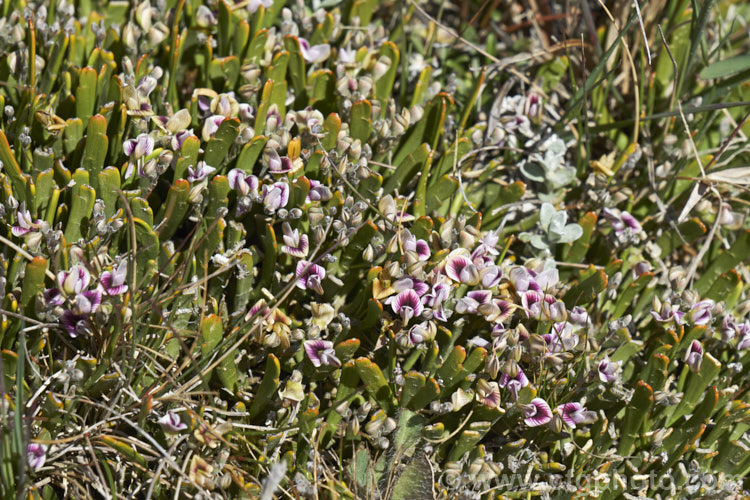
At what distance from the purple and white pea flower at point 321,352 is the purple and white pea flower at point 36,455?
744 millimetres

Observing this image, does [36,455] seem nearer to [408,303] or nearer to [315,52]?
[408,303]

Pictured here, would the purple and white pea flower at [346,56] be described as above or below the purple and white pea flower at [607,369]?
above

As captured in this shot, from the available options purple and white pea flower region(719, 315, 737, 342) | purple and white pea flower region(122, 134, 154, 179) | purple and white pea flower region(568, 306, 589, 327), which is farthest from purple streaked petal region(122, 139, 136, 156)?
purple and white pea flower region(719, 315, 737, 342)

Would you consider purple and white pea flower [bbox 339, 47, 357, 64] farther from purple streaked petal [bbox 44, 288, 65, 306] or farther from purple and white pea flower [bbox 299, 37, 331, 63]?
purple streaked petal [bbox 44, 288, 65, 306]

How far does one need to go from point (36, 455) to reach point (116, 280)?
499mm

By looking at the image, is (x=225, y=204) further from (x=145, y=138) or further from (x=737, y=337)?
(x=737, y=337)

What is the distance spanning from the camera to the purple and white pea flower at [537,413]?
209 cm

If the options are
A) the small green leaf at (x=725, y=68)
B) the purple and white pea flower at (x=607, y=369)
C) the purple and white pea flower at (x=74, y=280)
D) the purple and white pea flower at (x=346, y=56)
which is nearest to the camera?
the purple and white pea flower at (x=74, y=280)

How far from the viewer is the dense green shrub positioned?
203 centimetres

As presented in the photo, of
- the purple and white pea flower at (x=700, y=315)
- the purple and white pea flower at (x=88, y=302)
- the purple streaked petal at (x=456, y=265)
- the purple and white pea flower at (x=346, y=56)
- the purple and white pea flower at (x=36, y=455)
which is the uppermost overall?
the purple and white pea flower at (x=346, y=56)

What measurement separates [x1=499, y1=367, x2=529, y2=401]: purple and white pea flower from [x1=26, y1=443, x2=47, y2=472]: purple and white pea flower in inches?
50.1

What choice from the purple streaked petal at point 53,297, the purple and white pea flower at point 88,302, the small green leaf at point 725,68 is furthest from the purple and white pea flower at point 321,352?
the small green leaf at point 725,68

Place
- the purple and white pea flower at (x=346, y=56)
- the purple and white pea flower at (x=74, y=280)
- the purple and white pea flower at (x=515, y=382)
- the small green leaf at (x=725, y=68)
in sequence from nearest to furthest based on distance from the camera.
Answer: the purple and white pea flower at (x=74, y=280) < the purple and white pea flower at (x=515, y=382) < the small green leaf at (x=725, y=68) < the purple and white pea flower at (x=346, y=56)

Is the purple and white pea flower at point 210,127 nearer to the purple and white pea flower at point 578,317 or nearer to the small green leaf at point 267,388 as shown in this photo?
the small green leaf at point 267,388
